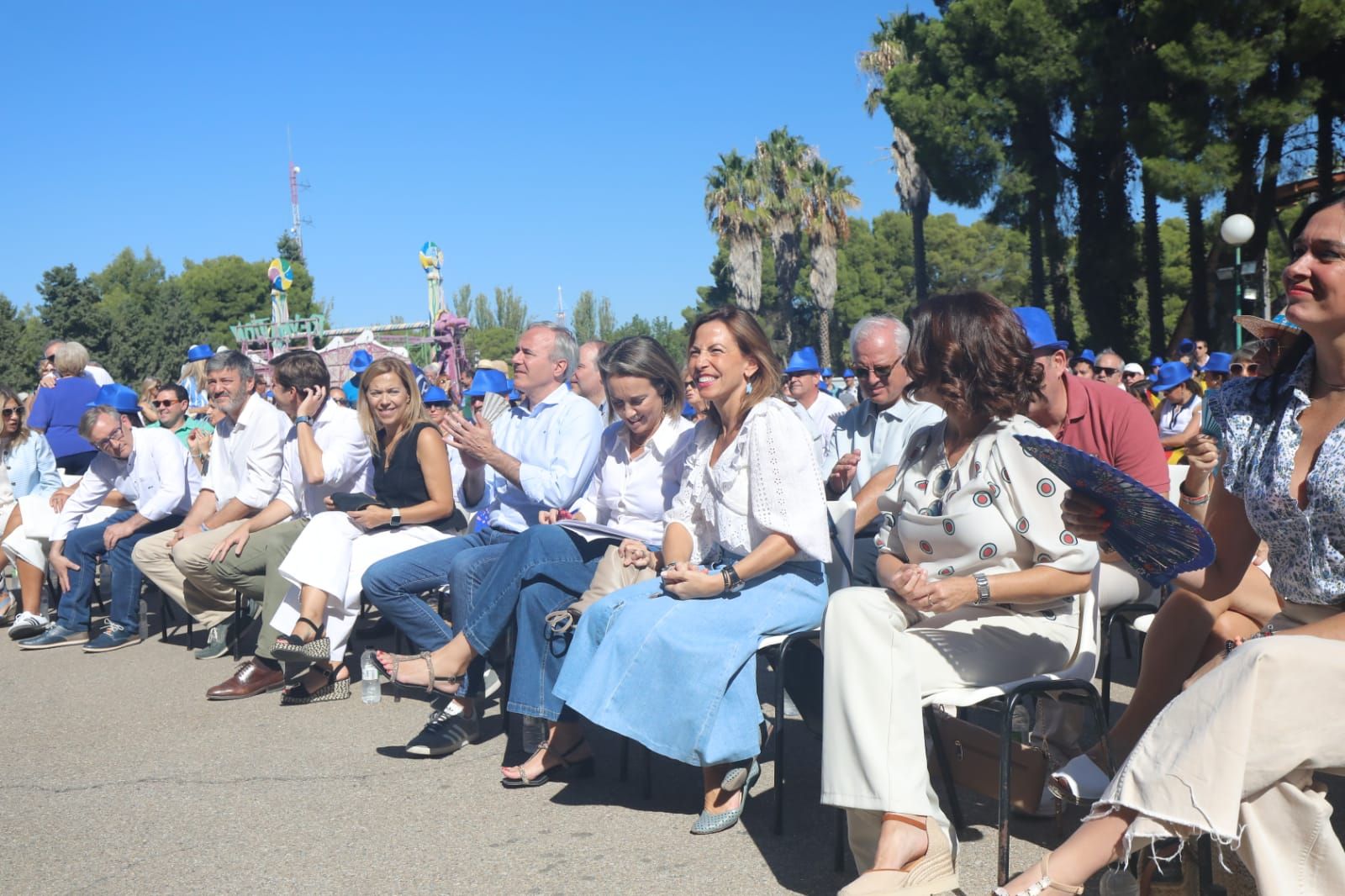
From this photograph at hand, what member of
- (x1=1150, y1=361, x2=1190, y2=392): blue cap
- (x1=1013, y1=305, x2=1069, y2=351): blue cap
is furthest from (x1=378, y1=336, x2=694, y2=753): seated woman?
(x1=1150, y1=361, x2=1190, y2=392): blue cap

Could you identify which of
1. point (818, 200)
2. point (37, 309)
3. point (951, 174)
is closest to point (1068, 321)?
point (951, 174)

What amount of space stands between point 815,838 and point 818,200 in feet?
125

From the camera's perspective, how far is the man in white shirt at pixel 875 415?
223 inches

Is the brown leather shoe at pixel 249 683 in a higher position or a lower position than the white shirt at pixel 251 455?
lower

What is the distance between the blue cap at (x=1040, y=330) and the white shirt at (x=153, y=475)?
18.2ft

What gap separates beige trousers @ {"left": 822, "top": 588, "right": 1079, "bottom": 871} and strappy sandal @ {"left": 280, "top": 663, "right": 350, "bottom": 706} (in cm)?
368

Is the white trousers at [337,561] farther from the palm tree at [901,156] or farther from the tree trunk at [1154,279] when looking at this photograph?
the palm tree at [901,156]

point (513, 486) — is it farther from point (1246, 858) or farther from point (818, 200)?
point (818, 200)

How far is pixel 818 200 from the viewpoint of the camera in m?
40.5

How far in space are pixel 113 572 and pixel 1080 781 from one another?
22.4 feet

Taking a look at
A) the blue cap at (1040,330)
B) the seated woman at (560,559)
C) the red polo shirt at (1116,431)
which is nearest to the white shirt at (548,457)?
the seated woman at (560,559)

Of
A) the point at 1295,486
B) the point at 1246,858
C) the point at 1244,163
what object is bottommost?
the point at 1246,858

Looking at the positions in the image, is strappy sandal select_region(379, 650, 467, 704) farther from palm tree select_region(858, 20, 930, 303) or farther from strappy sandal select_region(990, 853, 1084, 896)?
palm tree select_region(858, 20, 930, 303)

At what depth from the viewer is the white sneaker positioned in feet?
9.73
